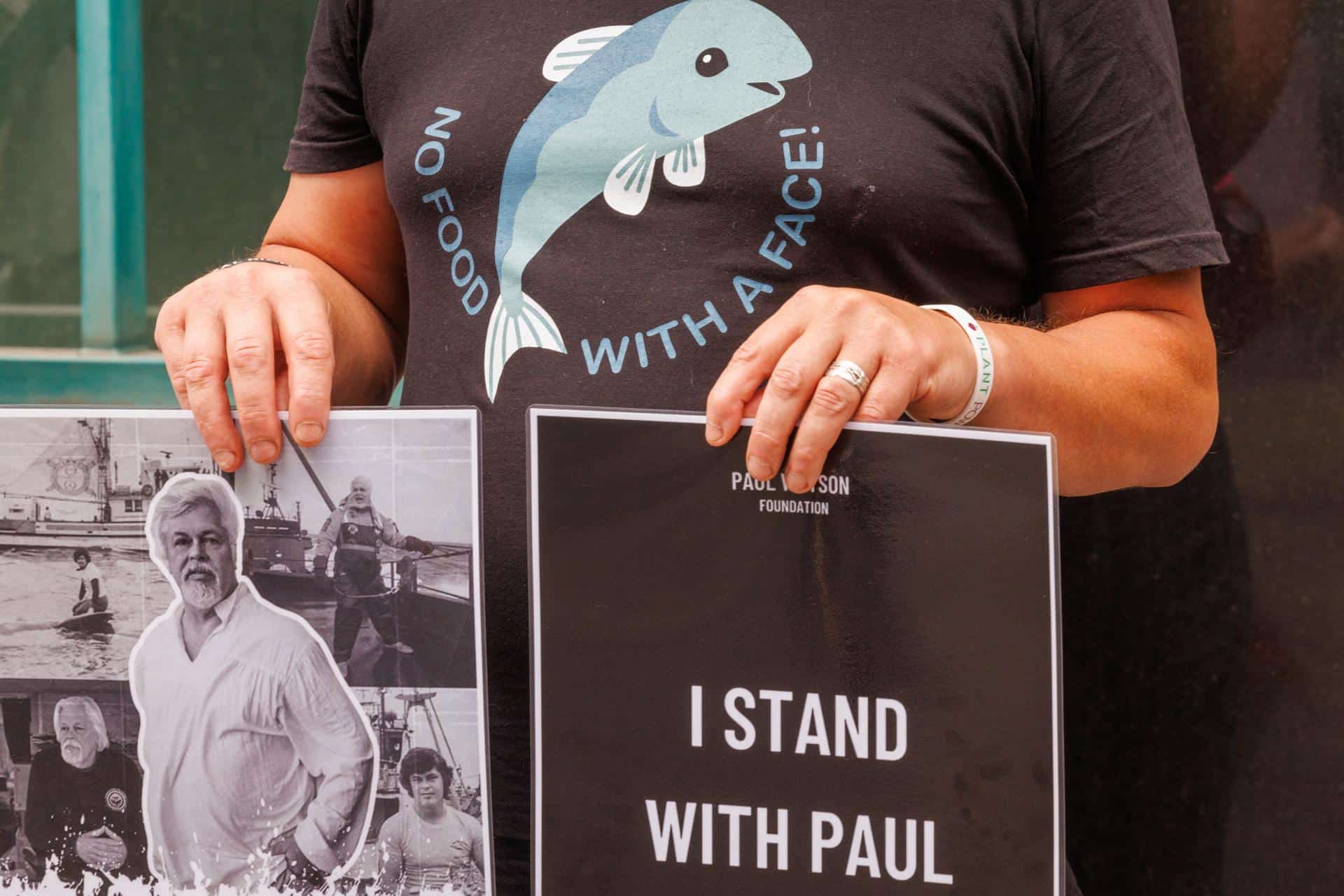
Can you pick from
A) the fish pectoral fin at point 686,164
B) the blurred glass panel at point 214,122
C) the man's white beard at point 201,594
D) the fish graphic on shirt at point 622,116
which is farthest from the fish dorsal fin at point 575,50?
the blurred glass panel at point 214,122

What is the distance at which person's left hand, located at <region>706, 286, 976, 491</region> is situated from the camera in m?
0.60

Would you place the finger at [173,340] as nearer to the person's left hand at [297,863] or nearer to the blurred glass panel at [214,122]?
the person's left hand at [297,863]

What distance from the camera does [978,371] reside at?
67 centimetres

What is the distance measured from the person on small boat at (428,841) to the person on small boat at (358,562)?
78 mm

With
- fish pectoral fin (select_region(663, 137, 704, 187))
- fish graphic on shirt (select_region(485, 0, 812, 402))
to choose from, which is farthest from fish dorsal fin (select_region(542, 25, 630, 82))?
fish pectoral fin (select_region(663, 137, 704, 187))

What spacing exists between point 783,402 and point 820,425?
24 mm

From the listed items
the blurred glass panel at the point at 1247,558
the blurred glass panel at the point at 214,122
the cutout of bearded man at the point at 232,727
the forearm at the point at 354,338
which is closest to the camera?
the cutout of bearded man at the point at 232,727

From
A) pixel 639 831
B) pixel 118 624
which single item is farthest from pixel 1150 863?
pixel 118 624

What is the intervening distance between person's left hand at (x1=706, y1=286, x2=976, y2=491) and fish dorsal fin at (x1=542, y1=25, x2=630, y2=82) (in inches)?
14.2

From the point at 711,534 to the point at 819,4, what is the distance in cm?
46

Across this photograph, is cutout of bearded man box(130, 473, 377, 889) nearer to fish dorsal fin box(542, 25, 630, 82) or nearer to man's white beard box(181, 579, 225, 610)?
man's white beard box(181, 579, 225, 610)

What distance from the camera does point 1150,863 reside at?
126cm

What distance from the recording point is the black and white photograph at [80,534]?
0.70 metres

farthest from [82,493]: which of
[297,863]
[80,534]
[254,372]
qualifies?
[297,863]
